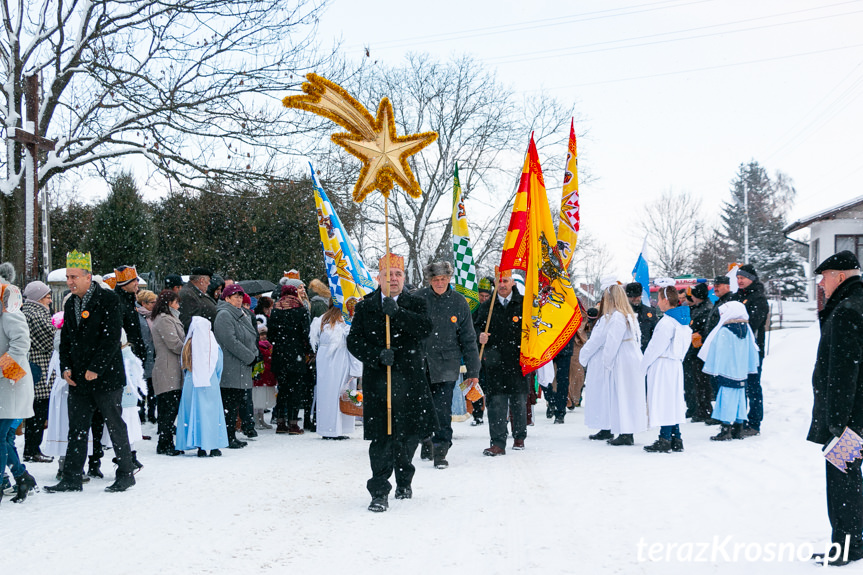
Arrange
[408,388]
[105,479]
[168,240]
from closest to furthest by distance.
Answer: [408,388], [105,479], [168,240]

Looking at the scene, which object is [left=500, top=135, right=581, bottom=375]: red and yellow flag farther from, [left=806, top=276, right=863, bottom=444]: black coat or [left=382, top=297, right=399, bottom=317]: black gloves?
[left=806, top=276, right=863, bottom=444]: black coat

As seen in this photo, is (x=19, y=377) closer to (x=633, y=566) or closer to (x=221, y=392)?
(x=221, y=392)

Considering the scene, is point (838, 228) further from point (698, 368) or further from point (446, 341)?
point (446, 341)

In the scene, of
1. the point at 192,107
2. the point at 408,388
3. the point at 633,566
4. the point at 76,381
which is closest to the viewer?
the point at 633,566

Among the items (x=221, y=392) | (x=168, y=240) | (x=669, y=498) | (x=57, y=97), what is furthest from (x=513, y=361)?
(x=168, y=240)

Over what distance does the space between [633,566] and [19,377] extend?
5212mm

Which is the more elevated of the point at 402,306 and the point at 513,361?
the point at 402,306

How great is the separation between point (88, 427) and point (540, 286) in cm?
527

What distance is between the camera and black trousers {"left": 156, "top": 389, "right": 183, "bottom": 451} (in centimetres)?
923

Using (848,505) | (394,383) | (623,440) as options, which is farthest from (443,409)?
(848,505)

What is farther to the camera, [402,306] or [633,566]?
[402,306]

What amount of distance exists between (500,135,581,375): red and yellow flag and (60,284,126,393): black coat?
444cm

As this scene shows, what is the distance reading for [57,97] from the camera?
14711 mm

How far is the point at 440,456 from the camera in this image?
27.3 feet
